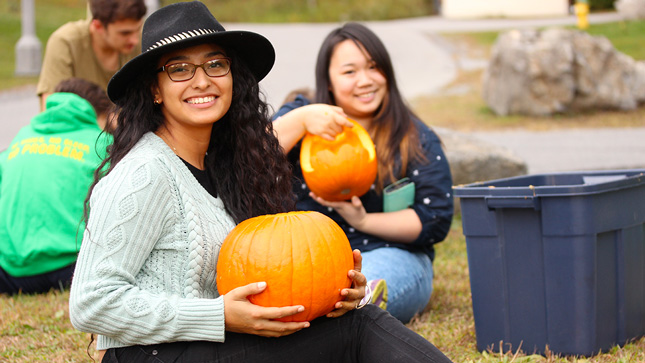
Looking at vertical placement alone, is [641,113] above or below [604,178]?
below

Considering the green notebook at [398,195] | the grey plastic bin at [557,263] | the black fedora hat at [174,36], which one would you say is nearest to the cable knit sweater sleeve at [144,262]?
the black fedora hat at [174,36]

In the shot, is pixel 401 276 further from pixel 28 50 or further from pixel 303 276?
pixel 28 50

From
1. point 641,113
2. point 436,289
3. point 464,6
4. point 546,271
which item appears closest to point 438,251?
point 436,289

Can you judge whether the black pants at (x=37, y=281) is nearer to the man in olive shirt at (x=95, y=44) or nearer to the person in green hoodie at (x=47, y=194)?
the person in green hoodie at (x=47, y=194)

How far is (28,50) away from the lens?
18.4 meters

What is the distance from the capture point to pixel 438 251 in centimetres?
555

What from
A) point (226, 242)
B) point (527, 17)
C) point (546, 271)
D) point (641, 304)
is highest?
point (226, 242)

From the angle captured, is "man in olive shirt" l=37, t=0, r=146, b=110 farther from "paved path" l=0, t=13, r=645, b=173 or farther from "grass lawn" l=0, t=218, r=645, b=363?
"grass lawn" l=0, t=218, r=645, b=363

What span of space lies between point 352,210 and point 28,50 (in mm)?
16722

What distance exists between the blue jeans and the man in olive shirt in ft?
8.93

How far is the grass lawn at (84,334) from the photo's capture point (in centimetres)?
318

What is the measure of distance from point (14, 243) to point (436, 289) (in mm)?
2480

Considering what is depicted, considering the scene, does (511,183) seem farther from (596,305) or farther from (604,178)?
(596,305)

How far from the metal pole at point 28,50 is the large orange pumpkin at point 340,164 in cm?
1605
